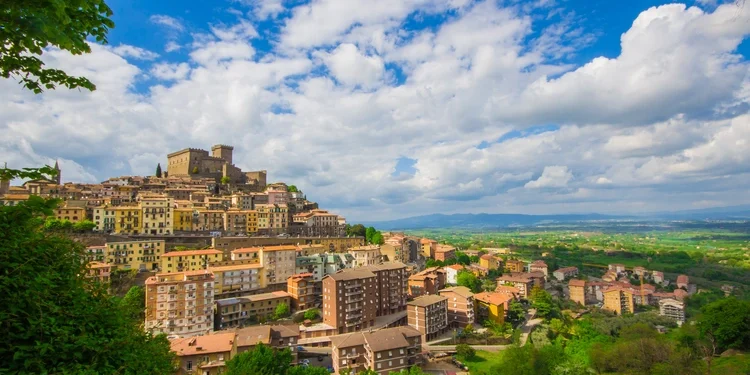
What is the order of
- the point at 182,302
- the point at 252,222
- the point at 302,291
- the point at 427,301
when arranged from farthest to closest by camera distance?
the point at 252,222 < the point at 427,301 < the point at 302,291 < the point at 182,302

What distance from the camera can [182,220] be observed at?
5272 centimetres

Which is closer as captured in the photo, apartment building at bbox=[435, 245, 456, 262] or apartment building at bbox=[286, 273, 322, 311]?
apartment building at bbox=[286, 273, 322, 311]

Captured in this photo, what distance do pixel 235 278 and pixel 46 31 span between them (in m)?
41.5

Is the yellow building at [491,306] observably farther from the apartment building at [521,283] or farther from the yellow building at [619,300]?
the yellow building at [619,300]

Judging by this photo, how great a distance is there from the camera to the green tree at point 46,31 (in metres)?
3.86

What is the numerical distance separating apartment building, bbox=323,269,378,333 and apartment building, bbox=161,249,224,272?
44.7 feet

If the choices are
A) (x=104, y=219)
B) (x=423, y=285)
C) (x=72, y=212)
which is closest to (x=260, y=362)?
(x=423, y=285)

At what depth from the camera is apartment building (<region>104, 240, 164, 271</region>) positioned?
41.5 meters

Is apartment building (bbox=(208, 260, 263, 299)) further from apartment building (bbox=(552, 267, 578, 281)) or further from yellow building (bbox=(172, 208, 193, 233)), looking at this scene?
apartment building (bbox=(552, 267, 578, 281))

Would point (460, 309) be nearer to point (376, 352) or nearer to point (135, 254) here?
point (376, 352)

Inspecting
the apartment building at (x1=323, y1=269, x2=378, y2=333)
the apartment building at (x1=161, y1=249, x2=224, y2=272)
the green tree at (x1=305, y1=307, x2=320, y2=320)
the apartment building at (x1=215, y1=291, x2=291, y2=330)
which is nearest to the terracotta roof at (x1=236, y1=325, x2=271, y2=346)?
the apartment building at (x1=215, y1=291, x2=291, y2=330)

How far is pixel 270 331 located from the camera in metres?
31.3

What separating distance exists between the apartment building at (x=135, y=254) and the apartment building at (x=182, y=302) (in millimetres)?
9398

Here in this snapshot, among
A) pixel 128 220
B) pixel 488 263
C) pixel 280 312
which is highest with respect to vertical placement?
pixel 128 220
